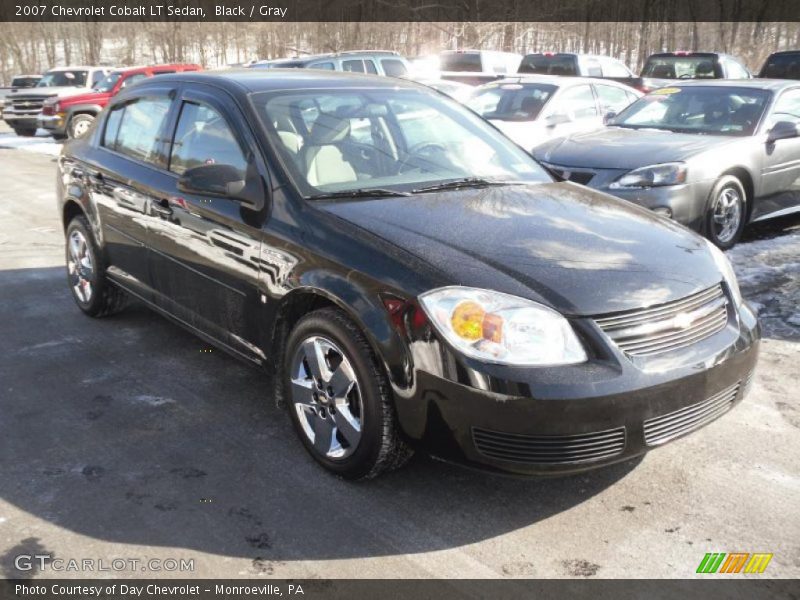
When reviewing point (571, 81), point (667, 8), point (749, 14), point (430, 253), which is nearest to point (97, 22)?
point (667, 8)

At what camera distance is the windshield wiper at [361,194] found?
3.59m

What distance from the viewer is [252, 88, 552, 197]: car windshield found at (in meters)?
3.78

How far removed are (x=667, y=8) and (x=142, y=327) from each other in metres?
29.4

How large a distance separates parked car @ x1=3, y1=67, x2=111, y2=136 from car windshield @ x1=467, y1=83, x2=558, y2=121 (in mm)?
12200

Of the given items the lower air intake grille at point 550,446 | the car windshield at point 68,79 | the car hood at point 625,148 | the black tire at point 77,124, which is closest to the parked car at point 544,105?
the car hood at point 625,148

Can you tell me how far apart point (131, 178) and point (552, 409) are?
3.07 m

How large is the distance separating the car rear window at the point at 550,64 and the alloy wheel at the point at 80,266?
13.3 m

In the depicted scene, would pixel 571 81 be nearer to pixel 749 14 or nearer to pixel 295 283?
pixel 295 283

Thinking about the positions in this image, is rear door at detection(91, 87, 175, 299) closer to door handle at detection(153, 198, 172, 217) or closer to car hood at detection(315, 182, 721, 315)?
door handle at detection(153, 198, 172, 217)

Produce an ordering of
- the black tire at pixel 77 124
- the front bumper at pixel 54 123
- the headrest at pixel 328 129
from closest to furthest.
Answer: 1. the headrest at pixel 328 129
2. the front bumper at pixel 54 123
3. the black tire at pixel 77 124

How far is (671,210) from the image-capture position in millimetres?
6711

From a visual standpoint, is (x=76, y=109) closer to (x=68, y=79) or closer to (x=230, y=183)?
(x=68, y=79)

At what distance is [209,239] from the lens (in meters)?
3.94

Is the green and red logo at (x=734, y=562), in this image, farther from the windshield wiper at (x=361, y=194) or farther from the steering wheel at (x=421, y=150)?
the steering wheel at (x=421, y=150)
